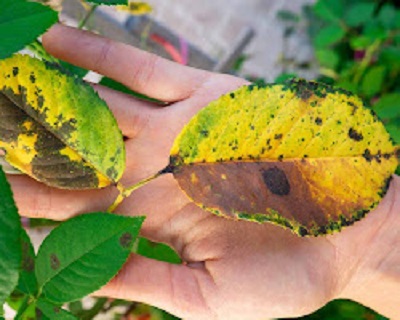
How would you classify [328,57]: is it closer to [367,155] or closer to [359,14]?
[359,14]

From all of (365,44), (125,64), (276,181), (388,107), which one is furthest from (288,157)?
(365,44)

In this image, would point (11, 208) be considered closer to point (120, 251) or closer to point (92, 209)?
point (120, 251)

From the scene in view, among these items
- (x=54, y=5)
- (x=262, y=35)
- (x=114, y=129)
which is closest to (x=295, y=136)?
(x=114, y=129)

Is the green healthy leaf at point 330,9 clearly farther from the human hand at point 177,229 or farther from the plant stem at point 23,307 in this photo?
the plant stem at point 23,307

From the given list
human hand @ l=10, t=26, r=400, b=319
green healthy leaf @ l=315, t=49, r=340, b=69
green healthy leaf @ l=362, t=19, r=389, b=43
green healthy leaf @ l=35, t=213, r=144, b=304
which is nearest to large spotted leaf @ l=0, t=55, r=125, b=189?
green healthy leaf @ l=35, t=213, r=144, b=304

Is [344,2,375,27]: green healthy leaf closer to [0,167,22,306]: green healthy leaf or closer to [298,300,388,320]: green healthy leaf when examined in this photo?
[298,300,388,320]: green healthy leaf

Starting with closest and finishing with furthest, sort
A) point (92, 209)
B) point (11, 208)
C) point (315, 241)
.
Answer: point (11, 208)
point (92, 209)
point (315, 241)
